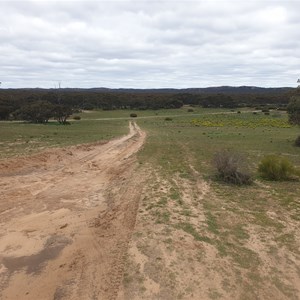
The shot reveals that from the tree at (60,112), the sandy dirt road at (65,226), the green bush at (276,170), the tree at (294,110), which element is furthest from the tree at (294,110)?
the tree at (60,112)

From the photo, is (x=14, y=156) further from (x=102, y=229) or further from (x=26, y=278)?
(x=26, y=278)

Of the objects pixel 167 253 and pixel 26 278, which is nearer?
pixel 26 278

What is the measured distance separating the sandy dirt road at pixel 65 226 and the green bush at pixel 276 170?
193 inches

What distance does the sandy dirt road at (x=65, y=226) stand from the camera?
23.7 ft

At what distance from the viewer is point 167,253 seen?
26.6 ft

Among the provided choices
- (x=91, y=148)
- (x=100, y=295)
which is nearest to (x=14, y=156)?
(x=91, y=148)

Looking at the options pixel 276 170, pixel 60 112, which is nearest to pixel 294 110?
pixel 276 170

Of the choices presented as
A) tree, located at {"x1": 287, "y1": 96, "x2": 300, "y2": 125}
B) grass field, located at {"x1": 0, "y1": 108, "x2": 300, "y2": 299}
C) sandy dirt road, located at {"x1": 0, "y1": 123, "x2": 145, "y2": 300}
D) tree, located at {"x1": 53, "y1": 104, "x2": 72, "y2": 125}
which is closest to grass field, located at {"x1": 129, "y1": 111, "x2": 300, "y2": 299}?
grass field, located at {"x1": 0, "y1": 108, "x2": 300, "y2": 299}

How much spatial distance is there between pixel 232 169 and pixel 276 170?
2.02m

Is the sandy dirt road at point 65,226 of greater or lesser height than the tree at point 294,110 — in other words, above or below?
below

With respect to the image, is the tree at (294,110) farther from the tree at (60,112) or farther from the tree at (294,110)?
the tree at (60,112)

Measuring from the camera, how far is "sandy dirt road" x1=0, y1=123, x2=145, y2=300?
285 inches

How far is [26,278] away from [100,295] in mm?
1752

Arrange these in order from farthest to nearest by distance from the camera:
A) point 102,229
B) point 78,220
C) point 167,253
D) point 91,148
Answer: point 91,148
point 78,220
point 102,229
point 167,253
